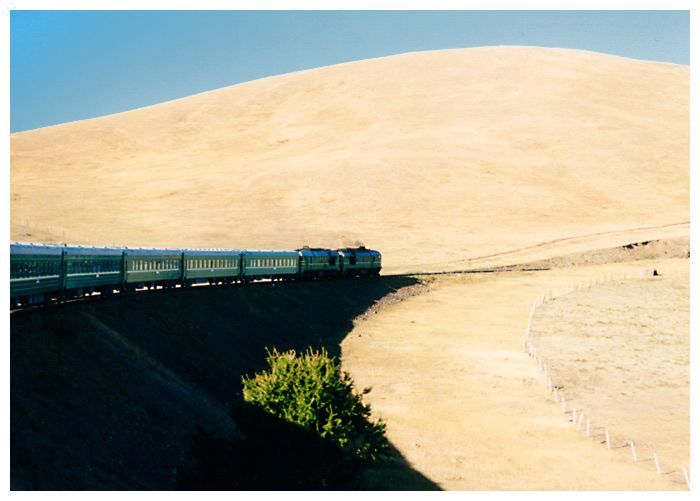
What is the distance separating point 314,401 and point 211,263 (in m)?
22.8

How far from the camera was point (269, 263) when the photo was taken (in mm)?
50531

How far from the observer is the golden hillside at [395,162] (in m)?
95.8

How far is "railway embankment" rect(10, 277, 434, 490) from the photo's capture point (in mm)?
15984

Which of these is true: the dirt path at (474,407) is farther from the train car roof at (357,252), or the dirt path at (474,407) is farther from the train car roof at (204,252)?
the train car roof at (357,252)

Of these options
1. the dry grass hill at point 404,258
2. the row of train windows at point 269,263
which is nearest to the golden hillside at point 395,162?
the dry grass hill at point 404,258

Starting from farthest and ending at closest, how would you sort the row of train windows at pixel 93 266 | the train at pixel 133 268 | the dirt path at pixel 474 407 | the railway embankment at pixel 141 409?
the row of train windows at pixel 93 266 → the dirt path at pixel 474 407 → the train at pixel 133 268 → the railway embankment at pixel 141 409

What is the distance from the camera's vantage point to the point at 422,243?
93.2m

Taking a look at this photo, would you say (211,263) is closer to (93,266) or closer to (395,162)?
(93,266)

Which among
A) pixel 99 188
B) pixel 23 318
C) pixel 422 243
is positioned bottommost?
pixel 23 318

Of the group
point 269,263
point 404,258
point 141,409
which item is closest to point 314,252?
point 269,263

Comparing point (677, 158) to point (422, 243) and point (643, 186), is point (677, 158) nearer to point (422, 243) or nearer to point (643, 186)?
point (643, 186)
